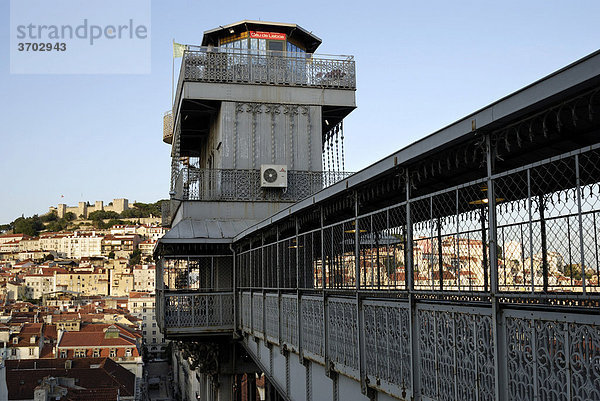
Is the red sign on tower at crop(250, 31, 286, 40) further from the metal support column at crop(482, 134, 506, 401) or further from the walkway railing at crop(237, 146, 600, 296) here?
the metal support column at crop(482, 134, 506, 401)

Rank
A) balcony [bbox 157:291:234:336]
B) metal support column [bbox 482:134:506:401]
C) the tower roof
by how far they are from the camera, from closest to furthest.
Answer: metal support column [bbox 482:134:506:401] < balcony [bbox 157:291:234:336] < the tower roof

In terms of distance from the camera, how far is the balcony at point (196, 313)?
19859mm

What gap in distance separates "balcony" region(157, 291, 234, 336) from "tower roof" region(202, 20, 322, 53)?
951 cm

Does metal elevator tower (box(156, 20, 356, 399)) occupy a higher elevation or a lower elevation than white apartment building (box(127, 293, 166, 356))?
higher

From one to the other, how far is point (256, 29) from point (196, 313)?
1011 centimetres

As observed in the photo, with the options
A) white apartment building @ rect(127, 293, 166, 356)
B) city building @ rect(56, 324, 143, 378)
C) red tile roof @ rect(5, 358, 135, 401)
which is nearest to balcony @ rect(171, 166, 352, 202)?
red tile roof @ rect(5, 358, 135, 401)

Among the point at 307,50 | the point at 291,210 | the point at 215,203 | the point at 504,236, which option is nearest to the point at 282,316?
the point at 291,210

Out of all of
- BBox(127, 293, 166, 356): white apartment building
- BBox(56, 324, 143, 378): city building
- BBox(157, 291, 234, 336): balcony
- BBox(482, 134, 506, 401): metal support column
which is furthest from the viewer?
BBox(127, 293, 166, 356): white apartment building

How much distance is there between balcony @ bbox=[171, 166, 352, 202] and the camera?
22844mm

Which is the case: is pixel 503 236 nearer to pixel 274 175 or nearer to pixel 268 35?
pixel 274 175

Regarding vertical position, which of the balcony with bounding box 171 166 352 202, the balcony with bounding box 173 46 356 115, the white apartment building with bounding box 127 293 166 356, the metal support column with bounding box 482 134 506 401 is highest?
the balcony with bounding box 173 46 356 115

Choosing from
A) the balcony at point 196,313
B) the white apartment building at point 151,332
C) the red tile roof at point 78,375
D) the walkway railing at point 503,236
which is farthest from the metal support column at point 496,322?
the white apartment building at point 151,332

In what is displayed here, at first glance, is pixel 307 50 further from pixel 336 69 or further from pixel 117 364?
pixel 117 364

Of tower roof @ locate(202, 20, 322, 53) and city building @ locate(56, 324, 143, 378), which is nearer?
tower roof @ locate(202, 20, 322, 53)
